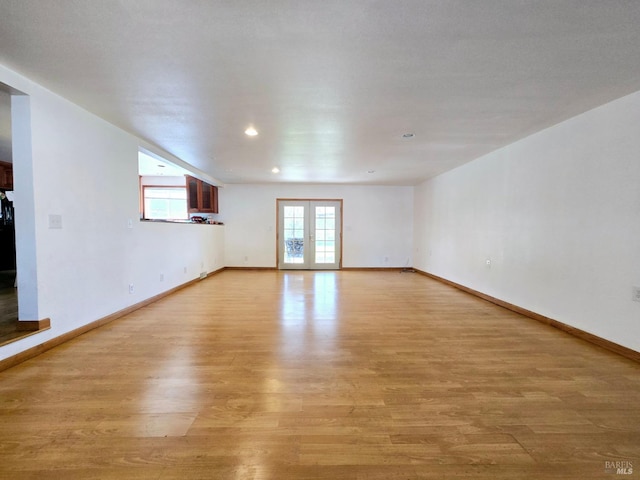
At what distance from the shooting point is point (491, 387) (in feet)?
6.66

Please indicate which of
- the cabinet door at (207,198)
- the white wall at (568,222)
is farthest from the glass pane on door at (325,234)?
the white wall at (568,222)

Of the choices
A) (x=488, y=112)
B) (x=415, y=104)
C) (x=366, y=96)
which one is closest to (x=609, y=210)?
(x=488, y=112)

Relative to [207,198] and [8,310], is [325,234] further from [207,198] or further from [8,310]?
[8,310]

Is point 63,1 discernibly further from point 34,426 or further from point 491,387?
point 491,387

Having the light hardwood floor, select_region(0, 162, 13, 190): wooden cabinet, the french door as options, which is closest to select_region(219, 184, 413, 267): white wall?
the french door

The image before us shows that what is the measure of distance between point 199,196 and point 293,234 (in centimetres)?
255

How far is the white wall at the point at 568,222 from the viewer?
8.50 ft

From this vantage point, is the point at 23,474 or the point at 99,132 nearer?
the point at 23,474

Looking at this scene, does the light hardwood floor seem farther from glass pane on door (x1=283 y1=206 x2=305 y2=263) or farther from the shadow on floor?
glass pane on door (x1=283 y1=206 x2=305 y2=263)

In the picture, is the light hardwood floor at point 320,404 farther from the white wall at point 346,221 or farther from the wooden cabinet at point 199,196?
the white wall at point 346,221

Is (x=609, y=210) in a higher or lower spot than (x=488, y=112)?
lower

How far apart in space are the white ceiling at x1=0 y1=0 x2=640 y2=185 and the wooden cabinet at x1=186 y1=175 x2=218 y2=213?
2954mm

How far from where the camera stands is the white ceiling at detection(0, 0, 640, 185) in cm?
158

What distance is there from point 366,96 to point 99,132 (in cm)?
299
